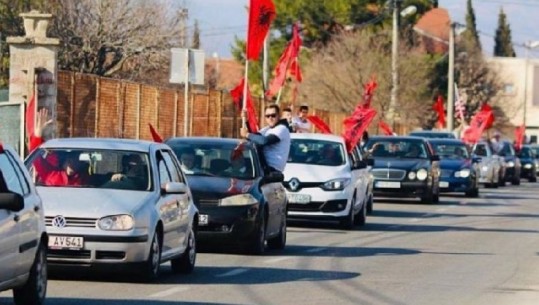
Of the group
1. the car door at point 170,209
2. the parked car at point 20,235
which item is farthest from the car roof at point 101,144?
the parked car at point 20,235

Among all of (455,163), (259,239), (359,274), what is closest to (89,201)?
(359,274)

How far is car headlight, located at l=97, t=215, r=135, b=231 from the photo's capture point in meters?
14.9

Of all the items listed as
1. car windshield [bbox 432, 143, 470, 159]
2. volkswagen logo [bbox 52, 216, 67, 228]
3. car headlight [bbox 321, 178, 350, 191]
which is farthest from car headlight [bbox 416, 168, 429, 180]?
volkswagen logo [bbox 52, 216, 67, 228]

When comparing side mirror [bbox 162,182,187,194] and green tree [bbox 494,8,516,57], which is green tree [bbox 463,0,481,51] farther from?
side mirror [bbox 162,182,187,194]

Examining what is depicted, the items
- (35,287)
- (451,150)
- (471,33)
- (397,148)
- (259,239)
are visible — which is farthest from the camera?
(471,33)

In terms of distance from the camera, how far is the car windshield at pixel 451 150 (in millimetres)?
43112

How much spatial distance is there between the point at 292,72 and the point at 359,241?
783 inches

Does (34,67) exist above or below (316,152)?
above

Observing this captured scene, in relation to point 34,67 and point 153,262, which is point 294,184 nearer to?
point 34,67

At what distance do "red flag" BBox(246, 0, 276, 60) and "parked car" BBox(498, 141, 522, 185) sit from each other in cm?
2905

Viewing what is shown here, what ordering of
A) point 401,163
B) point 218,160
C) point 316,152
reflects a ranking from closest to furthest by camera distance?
1. point 218,160
2. point 316,152
3. point 401,163

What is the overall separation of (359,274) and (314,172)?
828cm

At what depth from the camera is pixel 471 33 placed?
12088cm

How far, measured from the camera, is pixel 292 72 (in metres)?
42.9
